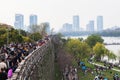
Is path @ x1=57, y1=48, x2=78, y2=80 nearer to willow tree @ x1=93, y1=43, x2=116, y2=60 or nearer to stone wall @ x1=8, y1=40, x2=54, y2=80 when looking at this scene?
stone wall @ x1=8, y1=40, x2=54, y2=80

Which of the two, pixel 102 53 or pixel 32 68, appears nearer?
pixel 32 68

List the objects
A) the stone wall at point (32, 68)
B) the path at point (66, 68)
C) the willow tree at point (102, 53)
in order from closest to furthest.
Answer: the stone wall at point (32, 68), the path at point (66, 68), the willow tree at point (102, 53)

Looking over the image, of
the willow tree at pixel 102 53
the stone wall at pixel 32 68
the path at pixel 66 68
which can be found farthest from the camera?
the willow tree at pixel 102 53

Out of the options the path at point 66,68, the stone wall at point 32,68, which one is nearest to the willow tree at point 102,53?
the path at point 66,68

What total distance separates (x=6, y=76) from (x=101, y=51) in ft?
322

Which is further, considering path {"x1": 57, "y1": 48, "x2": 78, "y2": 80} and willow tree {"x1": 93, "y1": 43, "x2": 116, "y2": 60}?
willow tree {"x1": 93, "y1": 43, "x2": 116, "y2": 60}

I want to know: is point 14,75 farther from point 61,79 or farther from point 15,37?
point 15,37

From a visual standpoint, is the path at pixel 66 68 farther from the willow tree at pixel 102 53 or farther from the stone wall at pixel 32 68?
the willow tree at pixel 102 53

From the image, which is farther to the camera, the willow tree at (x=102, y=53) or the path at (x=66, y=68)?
the willow tree at (x=102, y=53)

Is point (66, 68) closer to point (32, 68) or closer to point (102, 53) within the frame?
point (32, 68)

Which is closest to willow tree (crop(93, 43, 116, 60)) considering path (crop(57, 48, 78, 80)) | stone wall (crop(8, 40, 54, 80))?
path (crop(57, 48, 78, 80))

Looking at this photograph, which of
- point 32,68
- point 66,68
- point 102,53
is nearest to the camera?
point 32,68

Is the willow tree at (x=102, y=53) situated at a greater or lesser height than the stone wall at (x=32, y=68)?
lesser

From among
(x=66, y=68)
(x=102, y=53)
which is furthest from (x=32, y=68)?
(x=102, y=53)
